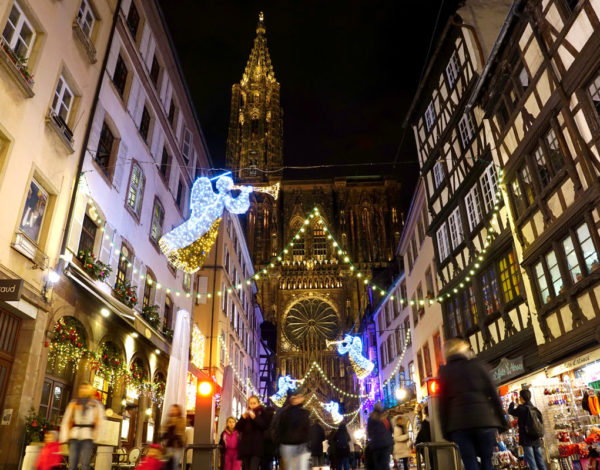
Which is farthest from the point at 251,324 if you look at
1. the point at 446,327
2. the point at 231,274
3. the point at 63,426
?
the point at 63,426

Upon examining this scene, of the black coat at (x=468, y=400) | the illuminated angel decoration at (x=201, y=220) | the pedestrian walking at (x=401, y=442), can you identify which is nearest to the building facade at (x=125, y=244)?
the illuminated angel decoration at (x=201, y=220)

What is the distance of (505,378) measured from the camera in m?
13.2

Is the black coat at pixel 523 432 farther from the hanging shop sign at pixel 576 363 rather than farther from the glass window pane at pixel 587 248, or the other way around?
the glass window pane at pixel 587 248

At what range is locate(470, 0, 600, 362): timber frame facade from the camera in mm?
9617

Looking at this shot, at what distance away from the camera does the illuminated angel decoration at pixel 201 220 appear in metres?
12.2

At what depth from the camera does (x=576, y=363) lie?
32.5 ft

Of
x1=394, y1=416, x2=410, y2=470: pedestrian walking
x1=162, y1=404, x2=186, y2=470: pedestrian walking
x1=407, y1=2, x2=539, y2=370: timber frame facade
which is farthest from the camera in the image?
x1=407, y1=2, x2=539, y2=370: timber frame facade

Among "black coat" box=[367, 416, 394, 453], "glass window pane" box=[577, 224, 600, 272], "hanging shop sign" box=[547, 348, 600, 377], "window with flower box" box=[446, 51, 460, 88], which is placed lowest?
"black coat" box=[367, 416, 394, 453]

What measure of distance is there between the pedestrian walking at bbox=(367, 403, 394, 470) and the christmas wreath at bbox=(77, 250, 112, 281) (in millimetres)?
7199

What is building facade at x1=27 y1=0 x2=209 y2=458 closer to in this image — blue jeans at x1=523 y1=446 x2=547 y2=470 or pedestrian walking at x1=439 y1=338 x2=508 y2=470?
blue jeans at x1=523 y1=446 x2=547 y2=470

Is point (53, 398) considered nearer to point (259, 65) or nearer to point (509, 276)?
point (509, 276)

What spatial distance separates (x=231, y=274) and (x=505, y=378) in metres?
18.3

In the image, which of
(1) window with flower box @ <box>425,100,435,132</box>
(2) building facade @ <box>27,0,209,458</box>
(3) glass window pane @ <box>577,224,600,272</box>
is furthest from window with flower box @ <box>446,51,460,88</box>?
(2) building facade @ <box>27,0,209,458</box>

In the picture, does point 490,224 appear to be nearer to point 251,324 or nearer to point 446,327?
point 446,327
